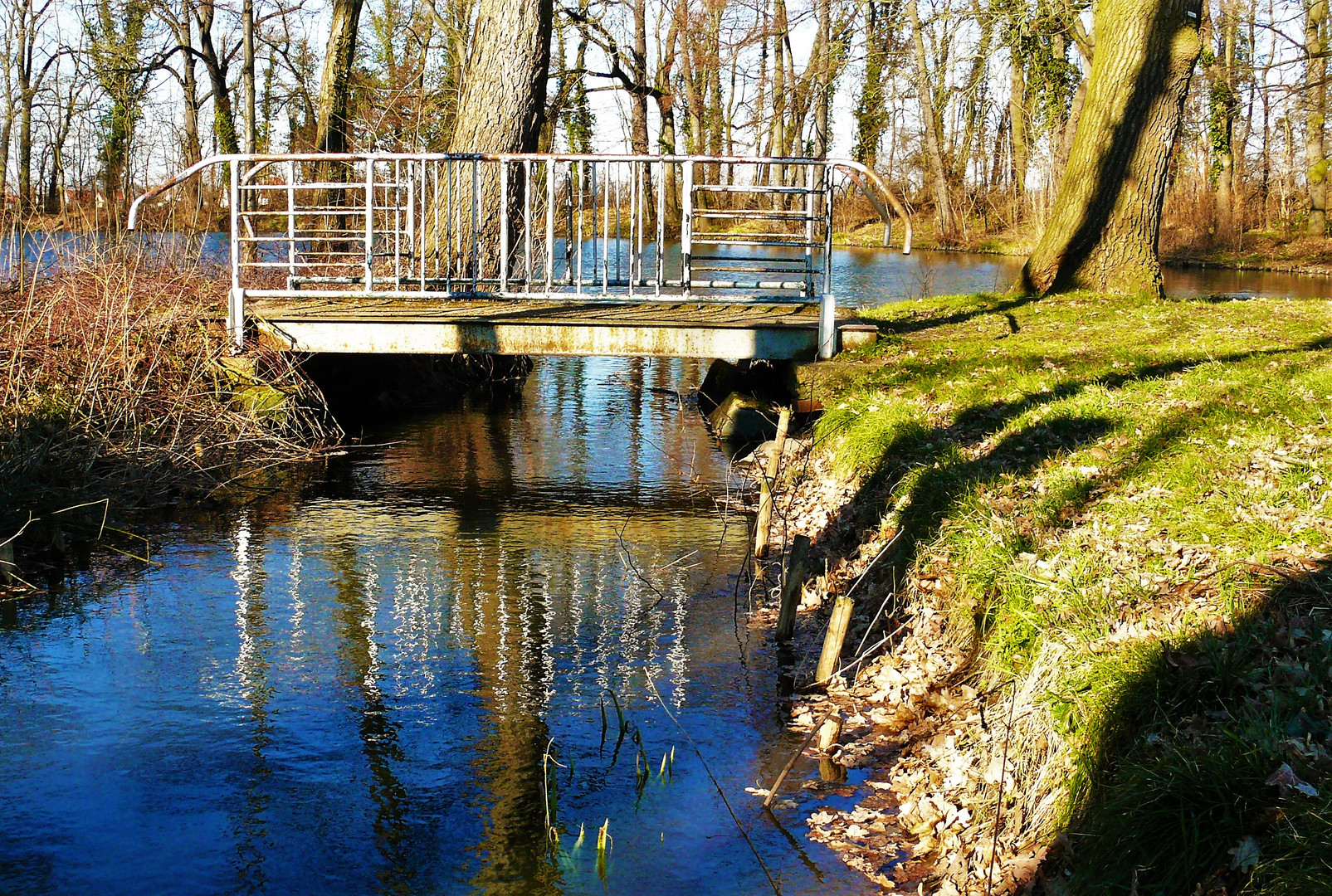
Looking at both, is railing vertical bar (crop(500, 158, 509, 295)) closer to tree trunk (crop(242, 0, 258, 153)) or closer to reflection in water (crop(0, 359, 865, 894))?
reflection in water (crop(0, 359, 865, 894))

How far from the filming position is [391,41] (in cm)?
3180

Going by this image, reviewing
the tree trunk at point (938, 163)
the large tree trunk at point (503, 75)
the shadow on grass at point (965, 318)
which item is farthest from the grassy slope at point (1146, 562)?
the tree trunk at point (938, 163)

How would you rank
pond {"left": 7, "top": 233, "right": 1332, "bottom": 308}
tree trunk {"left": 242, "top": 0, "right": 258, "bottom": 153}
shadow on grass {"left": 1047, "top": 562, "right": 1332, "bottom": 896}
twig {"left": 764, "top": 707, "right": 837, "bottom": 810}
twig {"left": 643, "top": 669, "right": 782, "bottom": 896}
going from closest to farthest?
shadow on grass {"left": 1047, "top": 562, "right": 1332, "bottom": 896}, twig {"left": 643, "top": 669, "right": 782, "bottom": 896}, twig {"left": 764, "top": 707, "right": 837, "bottom": 810}, pond {"left": 7, "top": 233, "right": 1332, "bottom": 308}, tree trunk {"left": 242, "top": 0, "right": 258, "bottom": 153}

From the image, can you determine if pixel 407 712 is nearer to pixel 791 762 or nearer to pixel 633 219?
pixel 791 762

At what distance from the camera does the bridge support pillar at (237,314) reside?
34.3 ft

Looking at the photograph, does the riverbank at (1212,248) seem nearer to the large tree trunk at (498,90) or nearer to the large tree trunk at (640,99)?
the large tree trunk at (640,99)

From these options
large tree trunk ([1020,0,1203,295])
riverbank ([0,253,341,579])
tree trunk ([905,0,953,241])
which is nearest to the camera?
riverbank ([0,253,341,579])

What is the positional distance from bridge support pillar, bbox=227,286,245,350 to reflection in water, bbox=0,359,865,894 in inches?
87.8

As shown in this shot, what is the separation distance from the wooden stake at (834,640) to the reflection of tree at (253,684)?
8.13 ft

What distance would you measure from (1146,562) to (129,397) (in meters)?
7.53

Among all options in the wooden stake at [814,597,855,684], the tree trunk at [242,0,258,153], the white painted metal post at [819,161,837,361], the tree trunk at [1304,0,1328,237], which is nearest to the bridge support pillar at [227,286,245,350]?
the white painted metal post at [819,161,837,361]

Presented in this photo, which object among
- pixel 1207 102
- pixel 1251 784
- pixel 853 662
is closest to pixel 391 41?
pixel 1207 102

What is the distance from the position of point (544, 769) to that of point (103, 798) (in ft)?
5.57

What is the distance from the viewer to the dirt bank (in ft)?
11.1
